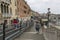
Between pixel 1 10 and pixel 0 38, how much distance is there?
134ft

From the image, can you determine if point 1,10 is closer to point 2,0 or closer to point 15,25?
point 2,0

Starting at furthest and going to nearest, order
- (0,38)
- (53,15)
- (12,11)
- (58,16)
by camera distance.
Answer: (53,15) → (58,16) → (12,11) → (0,38)

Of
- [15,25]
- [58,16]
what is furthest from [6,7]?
[58,16]

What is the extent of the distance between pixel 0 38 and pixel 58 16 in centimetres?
8098

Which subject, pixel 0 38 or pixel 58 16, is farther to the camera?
pixel 58 16

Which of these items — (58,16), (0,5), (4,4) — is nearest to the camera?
(0,5)

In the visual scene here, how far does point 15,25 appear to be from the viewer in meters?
29.4

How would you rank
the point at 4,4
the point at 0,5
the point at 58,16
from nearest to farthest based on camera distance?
the point at 0,5
the point at 4,4
the point at 58,16

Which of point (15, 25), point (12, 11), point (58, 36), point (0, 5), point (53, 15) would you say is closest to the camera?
point (58, 36)

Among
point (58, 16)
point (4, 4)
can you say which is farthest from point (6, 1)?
point (58, 16)

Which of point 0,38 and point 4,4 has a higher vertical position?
point 4,4

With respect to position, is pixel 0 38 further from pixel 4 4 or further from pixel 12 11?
pixel 12 11

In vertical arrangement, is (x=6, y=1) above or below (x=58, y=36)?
above

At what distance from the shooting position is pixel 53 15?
103m
